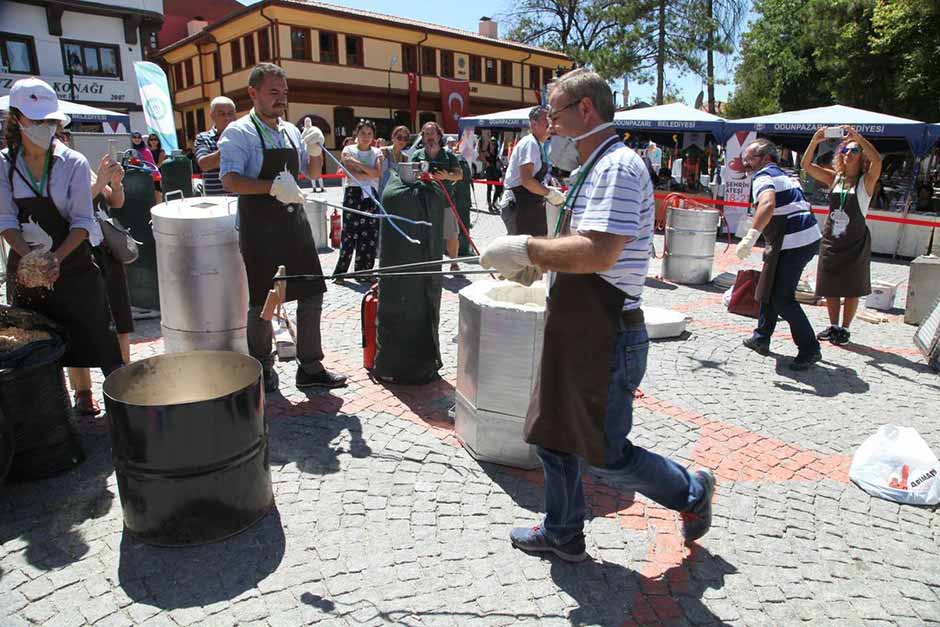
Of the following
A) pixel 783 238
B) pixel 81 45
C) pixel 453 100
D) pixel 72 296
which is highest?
pixel 81 45

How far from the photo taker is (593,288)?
2.38 m

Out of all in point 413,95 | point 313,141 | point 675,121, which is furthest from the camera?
point 413,95

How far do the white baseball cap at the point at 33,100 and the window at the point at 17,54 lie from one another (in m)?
27.6

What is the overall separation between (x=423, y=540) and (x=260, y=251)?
220 cm

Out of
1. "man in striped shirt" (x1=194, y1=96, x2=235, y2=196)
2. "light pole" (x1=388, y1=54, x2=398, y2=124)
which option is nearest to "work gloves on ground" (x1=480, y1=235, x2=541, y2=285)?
"man in striped shirt" (x1=194, y1=96, x2=235, y2=196)

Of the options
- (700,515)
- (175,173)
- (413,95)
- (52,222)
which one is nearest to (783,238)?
(700,515)

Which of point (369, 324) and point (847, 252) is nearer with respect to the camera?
point (369, 324)

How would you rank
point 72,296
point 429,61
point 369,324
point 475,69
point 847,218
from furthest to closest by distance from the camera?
point 475,69
point 429,61
point 847,218
point 369,324
point 72,296

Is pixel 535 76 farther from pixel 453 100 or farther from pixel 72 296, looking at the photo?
pixel 72 296

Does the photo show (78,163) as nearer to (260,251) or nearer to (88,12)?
(260,251)

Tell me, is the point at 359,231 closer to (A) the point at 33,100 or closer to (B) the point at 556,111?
(A) the point at 33,100

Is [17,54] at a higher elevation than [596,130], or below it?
higher

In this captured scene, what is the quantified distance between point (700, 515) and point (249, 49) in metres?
33.3

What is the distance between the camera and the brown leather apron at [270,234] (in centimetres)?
412
